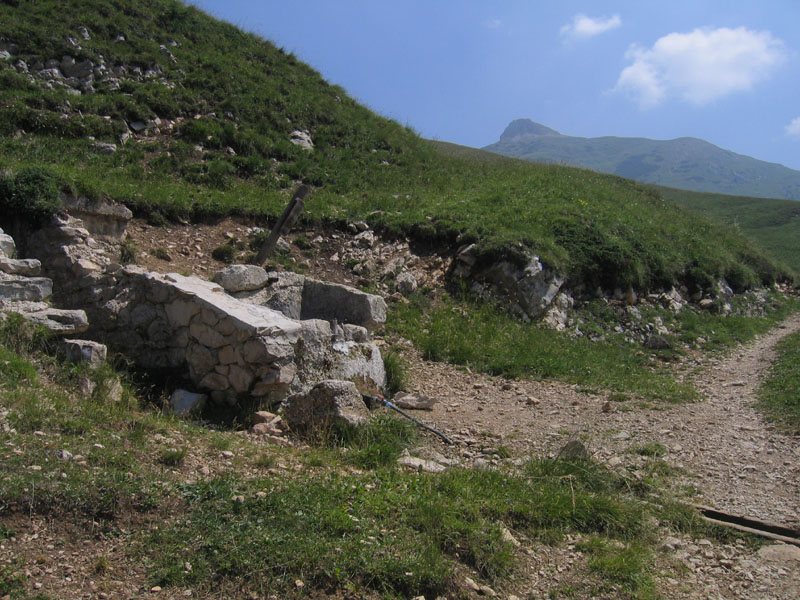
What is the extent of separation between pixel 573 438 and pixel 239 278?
617 centimetres

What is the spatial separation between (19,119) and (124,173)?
301 cm

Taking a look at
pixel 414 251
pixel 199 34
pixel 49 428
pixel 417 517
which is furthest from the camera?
pixel 199 34

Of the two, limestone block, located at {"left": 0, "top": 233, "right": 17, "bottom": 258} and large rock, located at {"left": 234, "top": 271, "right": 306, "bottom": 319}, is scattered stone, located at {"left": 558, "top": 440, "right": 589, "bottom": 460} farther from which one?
limestone block, located at {"left": 0, "top": 233, "right": 17, "bottom": 258}

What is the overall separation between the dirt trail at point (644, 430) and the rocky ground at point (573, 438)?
0.02m

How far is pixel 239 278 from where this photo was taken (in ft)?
32.7

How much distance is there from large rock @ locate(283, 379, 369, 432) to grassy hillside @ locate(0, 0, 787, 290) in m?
6.41

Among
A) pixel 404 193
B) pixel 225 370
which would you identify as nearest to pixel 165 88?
pixel 404 193

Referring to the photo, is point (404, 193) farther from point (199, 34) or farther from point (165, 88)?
point (199, 34)

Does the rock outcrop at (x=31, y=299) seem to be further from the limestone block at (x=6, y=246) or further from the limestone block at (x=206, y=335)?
the limestone block at (x=206, y=335)

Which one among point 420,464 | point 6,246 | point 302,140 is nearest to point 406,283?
point 420,464

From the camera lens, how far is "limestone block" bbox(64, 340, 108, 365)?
674 cm

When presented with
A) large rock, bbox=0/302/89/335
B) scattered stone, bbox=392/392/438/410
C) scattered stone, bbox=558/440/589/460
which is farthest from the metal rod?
large rock, bbox=0/302/89/335

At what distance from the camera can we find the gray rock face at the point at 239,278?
32.5ft

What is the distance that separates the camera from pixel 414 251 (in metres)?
14.9
